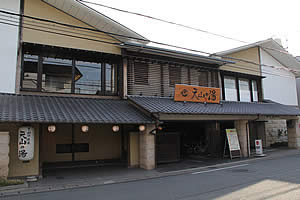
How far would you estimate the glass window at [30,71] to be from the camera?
481 inches

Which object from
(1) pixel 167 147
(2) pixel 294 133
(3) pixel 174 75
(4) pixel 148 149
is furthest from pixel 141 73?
(2) pixel 294 133

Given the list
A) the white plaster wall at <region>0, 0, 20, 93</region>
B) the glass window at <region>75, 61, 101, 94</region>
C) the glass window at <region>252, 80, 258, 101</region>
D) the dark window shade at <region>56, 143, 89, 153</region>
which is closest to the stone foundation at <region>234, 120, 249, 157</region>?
the glass window at <region>252, 80, 258, 101</region>

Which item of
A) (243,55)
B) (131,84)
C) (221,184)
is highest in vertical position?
(243,55)

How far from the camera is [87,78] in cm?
1380

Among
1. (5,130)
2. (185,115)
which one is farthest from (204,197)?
(5,130)

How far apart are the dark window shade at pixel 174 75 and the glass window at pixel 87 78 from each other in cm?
480

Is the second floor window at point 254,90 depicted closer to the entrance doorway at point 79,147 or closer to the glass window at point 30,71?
the entrance doorway at point 79,147

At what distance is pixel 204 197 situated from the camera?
670 cm

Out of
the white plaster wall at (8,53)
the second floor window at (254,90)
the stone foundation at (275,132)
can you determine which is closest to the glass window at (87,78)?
the white plaster wall at (8,53)

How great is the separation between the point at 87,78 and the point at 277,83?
18.5 meters

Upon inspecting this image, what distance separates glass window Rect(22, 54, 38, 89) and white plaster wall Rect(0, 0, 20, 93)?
708 mm

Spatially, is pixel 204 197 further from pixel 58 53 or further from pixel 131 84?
pixel 58 53

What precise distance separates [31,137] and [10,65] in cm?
427

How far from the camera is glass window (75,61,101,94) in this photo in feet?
44.4
